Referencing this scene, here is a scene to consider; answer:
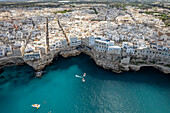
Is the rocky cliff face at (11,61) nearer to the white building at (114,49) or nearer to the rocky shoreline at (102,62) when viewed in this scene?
the rocky shoreline at (102,62)

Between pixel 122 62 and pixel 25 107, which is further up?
pixel 122 62

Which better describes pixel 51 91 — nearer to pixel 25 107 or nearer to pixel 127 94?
pixel 25 107

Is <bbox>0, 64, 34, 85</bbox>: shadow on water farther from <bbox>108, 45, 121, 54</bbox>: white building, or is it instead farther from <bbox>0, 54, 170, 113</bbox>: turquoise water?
<bbox>108, 45, 121, 54</bbox>: white building

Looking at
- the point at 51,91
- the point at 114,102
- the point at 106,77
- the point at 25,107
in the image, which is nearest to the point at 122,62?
the point at 106,77

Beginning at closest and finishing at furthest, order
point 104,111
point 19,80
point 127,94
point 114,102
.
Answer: point 104,111 < point 114,102 < point 127,94 < point 19,80

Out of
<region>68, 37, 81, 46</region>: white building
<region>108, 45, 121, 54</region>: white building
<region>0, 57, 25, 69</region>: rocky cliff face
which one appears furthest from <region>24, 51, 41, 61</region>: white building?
<region>108, 45, 121, 54</region>: white building

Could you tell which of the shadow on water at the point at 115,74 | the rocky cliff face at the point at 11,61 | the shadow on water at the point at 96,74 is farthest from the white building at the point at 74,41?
the rocky cliff face at the point at 11,61

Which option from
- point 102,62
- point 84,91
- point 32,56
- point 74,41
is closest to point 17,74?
point 32,56
